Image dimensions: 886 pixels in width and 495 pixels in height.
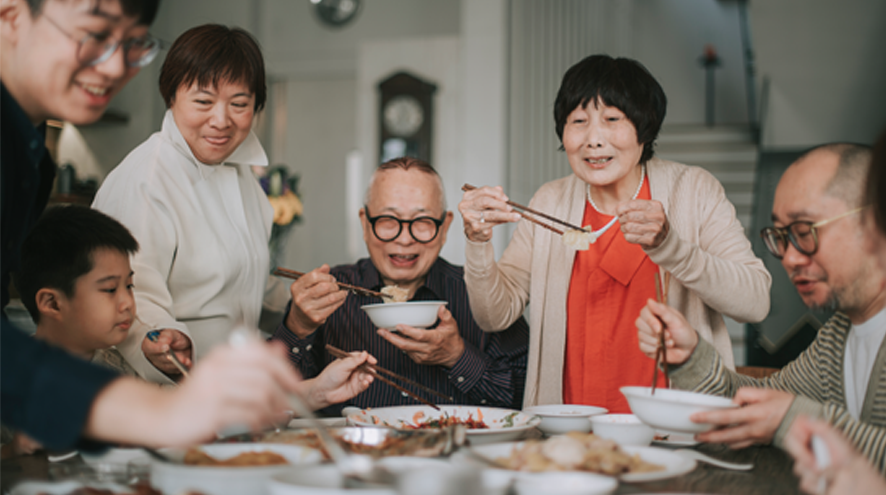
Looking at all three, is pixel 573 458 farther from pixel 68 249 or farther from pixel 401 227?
pixel 68 249

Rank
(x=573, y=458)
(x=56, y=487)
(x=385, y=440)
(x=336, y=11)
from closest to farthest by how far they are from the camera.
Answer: (x=56, y=487) < (x=573, y=458) < (x=385, y=440) < (x=336, y=11)

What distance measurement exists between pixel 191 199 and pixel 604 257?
1.22 m

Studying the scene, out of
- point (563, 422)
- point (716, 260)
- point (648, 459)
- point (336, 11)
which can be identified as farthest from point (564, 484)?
point (336, 11)

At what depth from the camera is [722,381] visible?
1.53 meters

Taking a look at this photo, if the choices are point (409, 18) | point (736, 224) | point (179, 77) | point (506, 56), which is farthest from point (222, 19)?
point (736, 224)

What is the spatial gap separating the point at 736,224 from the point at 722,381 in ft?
1.99

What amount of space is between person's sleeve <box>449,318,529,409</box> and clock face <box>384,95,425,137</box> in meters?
2.99

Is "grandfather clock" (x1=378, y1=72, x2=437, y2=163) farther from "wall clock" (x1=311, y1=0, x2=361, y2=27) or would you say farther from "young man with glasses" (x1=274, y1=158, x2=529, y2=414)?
"young man with glasses" (x1=274, y1=158, x2=529, y2=414)

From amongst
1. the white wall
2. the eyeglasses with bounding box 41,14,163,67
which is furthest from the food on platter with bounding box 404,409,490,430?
the white wall

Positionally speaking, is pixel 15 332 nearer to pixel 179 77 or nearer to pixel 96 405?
pixel 96 405

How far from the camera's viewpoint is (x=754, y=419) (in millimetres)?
1211

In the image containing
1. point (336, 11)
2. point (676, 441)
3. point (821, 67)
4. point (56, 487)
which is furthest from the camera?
point (336, 11)

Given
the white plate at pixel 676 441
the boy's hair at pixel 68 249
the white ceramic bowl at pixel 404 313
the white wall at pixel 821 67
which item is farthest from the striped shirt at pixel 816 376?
the white wall at pixel 821 67

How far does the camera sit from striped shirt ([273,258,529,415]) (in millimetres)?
2016
